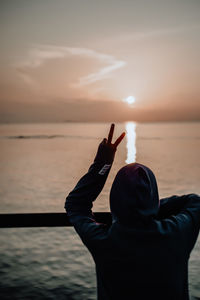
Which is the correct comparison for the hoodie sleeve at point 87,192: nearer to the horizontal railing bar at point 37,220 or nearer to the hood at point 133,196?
the hood at point 133,196

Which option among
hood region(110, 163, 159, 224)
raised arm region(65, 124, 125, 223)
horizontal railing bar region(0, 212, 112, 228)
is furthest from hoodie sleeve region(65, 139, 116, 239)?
horizontal railing bar region(0, 212, 112, 228)

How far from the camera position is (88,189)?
1413 mm

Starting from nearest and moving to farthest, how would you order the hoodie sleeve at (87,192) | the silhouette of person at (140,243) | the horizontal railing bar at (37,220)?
the silhouette of person at (140,243)
the hoodie sleeve at (87,192)
the horizontal railing bar at (37,220)

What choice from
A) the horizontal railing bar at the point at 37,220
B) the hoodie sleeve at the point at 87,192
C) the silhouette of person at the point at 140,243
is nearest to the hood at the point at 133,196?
the silhouette of person at the point at 140,243

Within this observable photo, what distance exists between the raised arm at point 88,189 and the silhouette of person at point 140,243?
11 centimetres

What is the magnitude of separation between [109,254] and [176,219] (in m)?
0.32

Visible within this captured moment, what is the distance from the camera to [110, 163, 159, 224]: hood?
1.13m

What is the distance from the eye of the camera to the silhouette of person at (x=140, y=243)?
1.12 metres

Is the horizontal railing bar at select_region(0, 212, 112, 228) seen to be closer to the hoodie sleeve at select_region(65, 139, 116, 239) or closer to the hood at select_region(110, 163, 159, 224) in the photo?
the hoodie sleeve at select_region(65, 139, 116, 239)

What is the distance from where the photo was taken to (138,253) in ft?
3.68

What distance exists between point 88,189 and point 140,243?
0.41 metres

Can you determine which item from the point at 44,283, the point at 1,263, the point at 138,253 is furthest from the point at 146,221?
the point at 1,263

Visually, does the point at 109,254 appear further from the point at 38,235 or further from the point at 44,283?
the point at 38,235

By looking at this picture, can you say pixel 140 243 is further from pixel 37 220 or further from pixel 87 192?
pixel 37 220
